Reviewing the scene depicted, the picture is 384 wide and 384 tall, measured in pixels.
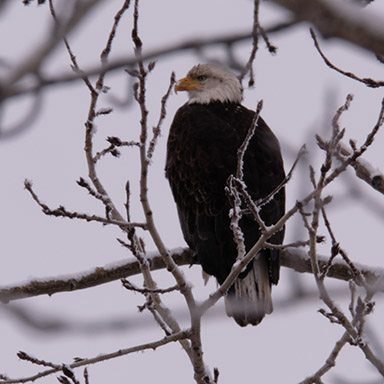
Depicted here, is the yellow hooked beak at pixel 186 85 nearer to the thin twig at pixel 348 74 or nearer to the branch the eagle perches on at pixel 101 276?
the branch the eagle perches on at pixel 101 276

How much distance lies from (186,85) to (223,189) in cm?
135

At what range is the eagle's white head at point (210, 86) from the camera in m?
5.55

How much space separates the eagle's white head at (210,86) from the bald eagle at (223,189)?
25 cm

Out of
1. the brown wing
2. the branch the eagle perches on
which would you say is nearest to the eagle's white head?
the brown wing

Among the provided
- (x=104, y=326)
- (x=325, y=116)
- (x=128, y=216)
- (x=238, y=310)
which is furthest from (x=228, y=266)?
(x=104, y=326)

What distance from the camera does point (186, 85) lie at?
5.67m

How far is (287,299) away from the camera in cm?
150

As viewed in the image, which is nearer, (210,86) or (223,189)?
(223,189)

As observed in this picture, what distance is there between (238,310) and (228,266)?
0.31 metres

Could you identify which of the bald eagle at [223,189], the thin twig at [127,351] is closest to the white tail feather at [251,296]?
the bald eagle at [223,189]

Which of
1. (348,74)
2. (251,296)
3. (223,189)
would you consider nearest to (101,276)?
(251,296)

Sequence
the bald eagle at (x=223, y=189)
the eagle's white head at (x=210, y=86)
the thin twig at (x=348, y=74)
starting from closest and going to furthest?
the thin twig at (x=348, y=74)
the bald eagle at (x=223, y=189)
the eagle's white head at (x=210, y=86)

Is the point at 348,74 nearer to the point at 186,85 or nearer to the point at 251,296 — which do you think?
the point at 251,296

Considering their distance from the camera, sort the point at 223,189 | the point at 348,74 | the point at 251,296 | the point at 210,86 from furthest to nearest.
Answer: the point at 210,86 → the point at 223,189 → the point at 251,296 → the point at 348,74
